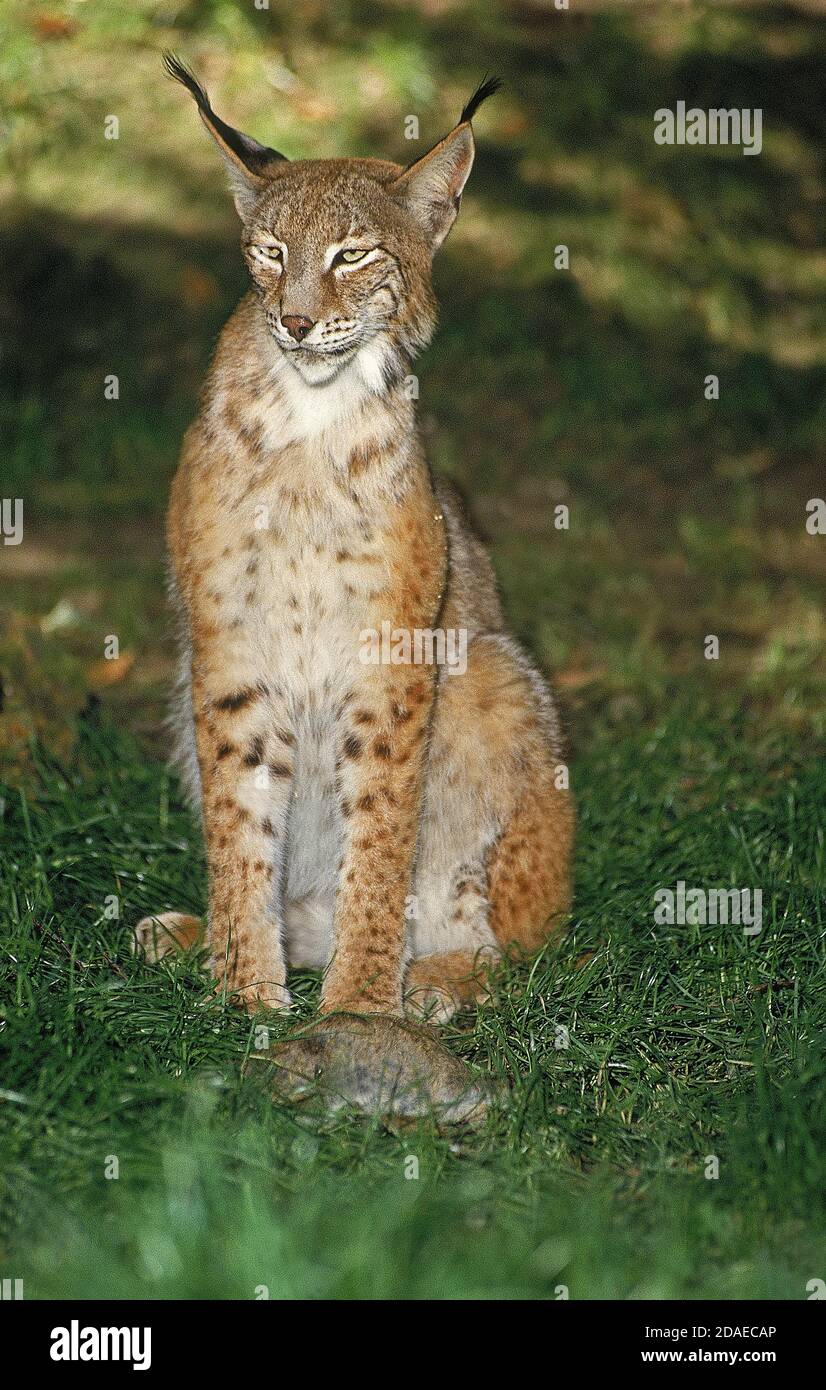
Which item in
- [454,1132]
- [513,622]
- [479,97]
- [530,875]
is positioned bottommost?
[454,1132]

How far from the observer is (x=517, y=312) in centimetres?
763

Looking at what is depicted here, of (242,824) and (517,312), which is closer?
(242,824)

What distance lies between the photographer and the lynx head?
3445 millimetres

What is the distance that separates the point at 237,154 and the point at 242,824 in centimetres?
144

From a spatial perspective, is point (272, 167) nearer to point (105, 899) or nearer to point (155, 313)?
point (105, 899)

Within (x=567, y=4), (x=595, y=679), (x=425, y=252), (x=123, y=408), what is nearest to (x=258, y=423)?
(x=425, y=252)

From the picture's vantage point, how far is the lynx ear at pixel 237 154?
354 centimetres

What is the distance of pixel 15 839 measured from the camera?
425 cm

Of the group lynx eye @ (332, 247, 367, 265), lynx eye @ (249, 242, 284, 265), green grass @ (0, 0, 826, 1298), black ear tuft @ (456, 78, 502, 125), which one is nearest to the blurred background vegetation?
green grass @ (0, 0, 826, 1298)

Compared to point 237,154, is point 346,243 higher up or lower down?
lower down

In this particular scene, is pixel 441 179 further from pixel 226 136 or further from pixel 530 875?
pixel 530 875

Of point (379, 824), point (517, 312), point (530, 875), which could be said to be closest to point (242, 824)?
point (379, 824)

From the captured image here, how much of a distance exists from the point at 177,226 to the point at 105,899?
15.1 feet

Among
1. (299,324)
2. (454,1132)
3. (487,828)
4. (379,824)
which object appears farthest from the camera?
(487,828)
